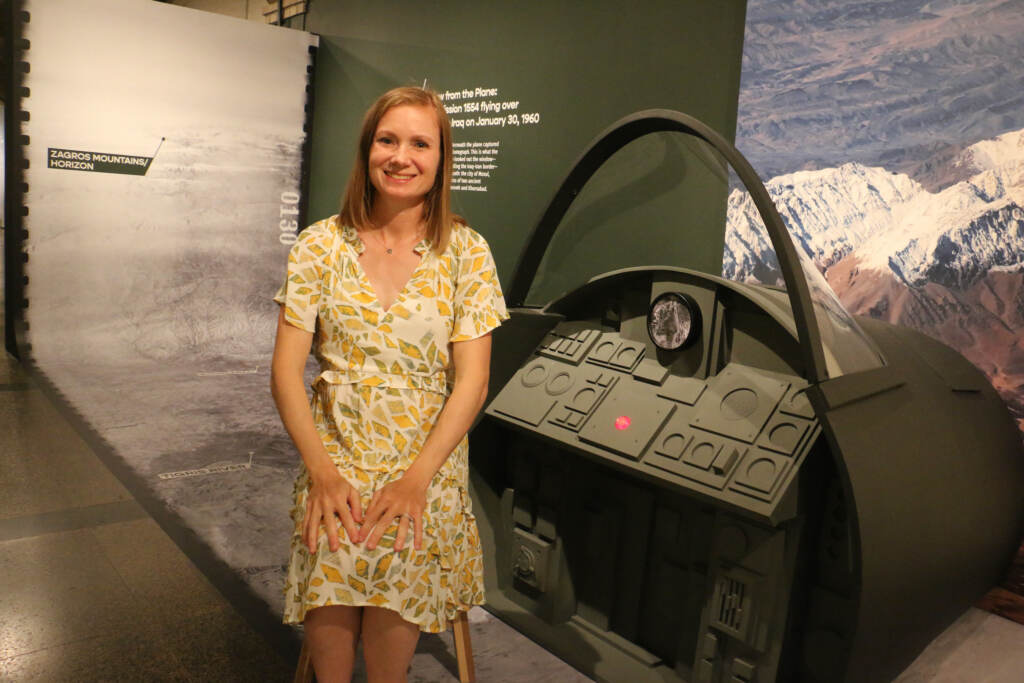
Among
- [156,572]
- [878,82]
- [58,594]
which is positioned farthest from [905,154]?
[58,594]

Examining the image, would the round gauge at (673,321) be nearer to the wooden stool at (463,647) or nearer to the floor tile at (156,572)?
the wooden stool at (463,647)

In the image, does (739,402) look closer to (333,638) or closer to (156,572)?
(333,638)

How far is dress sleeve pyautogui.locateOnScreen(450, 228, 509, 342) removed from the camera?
1732 mm

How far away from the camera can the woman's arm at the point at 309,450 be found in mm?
1584

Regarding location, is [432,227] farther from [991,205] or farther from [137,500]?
[137,500]

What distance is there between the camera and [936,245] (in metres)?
2.81

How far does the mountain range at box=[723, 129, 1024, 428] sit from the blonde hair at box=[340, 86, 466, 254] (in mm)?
1844

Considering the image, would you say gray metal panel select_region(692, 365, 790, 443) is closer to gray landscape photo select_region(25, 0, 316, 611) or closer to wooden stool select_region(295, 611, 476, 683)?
wooden stool select_region(295, 611, 476, 683)

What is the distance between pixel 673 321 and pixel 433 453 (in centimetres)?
93

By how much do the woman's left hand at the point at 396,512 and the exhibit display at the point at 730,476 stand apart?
720mm

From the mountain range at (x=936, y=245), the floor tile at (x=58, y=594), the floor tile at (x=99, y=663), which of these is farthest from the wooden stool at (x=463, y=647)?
the mountain range at (x=936, y=245)

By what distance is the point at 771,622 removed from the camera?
1.98 metres

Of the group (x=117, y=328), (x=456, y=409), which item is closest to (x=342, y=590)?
(x=456, y=409)

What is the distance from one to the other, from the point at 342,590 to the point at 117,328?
17.0ft
